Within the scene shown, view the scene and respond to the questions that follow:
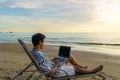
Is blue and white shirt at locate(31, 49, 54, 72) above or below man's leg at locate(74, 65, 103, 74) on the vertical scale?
above

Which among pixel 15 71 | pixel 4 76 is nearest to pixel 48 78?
pixel 4 76

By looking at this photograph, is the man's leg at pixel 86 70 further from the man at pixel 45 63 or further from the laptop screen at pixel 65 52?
the laptop screen at pixel 65 52

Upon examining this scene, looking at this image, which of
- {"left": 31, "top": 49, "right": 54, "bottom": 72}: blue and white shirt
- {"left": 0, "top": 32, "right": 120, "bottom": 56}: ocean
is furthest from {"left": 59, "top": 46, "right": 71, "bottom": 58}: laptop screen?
{"left": 0, "top": 32, "right": 120, "bottom": 56}: ocean

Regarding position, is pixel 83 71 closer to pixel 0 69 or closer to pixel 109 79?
pixel 109 79

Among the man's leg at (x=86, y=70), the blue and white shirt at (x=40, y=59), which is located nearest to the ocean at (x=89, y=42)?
the man's leg at (x=86, y=70)

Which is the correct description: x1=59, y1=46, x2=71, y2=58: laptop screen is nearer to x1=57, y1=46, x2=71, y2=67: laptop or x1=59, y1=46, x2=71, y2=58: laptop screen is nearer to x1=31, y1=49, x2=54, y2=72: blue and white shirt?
x1=57, y1=46, x2=71, y2=67: laptop

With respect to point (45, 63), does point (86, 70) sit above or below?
below

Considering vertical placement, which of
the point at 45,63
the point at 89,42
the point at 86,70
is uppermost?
the point at 45,63

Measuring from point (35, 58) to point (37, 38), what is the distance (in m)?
0.42

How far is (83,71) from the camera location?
548 centimetres

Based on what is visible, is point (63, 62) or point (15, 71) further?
point (15, 71)

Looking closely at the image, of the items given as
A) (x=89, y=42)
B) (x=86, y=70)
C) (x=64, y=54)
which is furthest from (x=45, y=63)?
(x=89, y=42)

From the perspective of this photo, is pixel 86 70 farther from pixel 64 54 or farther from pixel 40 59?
pixel 40 59

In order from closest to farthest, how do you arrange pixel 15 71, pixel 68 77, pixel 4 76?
pixel 68 77 < pixel 4 76 < pixel 15 71
